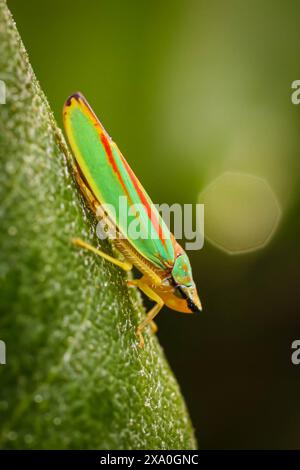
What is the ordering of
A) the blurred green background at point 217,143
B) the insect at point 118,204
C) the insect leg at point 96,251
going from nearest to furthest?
1. the insect leg at point 96,251
2. the insect at point 118,204
3. the blurred green background at point 217,143

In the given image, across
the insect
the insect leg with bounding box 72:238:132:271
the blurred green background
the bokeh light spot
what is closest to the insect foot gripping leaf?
the insect leg with bounding box 72:238:132:271

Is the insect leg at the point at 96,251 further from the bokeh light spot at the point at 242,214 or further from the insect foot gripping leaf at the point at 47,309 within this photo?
the bokeh light spot at the point at 242,214

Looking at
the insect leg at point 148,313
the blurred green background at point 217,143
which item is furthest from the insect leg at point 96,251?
the blurred green background at point 217,143

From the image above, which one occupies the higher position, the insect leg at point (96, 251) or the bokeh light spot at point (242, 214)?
the bokeh light spot at point (242, 214)

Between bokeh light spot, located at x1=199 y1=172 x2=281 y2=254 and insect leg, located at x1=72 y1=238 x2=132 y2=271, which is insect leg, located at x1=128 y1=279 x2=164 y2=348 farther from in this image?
bokeh light spot, located at x1=199 y1=172 x2=281 y2=254

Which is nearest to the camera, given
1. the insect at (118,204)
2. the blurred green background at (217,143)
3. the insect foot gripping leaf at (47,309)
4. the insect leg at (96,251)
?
the insect foot gripping leaf at (47,309)

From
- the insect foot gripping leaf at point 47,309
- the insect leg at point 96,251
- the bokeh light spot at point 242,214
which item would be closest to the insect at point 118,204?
the insect leg at point 96,251

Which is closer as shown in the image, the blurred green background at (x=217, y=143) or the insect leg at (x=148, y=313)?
the insect leg at (x=148, y=313)

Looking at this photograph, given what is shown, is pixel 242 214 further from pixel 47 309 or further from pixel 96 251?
pixel 47 309

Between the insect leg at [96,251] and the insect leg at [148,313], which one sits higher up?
the insect leg at [96,251]
